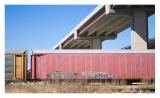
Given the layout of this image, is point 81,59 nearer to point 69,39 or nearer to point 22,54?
point 22,54

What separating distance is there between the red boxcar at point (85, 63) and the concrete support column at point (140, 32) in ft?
29.1

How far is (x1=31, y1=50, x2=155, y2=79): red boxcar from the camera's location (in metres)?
28.6

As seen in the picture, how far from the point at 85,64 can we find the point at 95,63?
773mm

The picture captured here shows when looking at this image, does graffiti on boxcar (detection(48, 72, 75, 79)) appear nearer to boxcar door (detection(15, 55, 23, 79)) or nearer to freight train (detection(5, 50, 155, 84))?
freight train (detection(5, 50, 155, 84))

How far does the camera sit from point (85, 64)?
2878cm

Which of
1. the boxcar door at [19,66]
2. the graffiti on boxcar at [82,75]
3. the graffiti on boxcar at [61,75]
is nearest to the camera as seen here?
the boxcar door at [19,66]

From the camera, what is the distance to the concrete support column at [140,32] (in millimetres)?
38250

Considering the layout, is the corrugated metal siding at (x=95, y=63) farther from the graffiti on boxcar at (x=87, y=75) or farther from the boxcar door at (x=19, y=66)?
the boxcar door at (x=19, y=66)

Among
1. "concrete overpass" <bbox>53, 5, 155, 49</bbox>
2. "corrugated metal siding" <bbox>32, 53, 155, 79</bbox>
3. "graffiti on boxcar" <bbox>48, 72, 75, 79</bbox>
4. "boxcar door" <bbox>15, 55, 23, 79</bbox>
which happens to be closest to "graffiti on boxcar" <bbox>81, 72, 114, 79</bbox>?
"corrugated metal siding" <bbox>32, 53, 155, 79</bbox>

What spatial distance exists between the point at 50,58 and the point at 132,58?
251 inches

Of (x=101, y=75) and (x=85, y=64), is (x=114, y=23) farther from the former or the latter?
(x=85, y=64)

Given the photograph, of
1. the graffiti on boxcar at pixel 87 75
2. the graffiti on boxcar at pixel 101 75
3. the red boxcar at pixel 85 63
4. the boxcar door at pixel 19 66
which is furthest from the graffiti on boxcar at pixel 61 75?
the boxcar door at pixel 19 66

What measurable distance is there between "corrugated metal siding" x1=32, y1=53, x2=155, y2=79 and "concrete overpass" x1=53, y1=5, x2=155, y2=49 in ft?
29.2

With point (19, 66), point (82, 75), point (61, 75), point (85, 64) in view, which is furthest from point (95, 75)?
point (19, 66)
